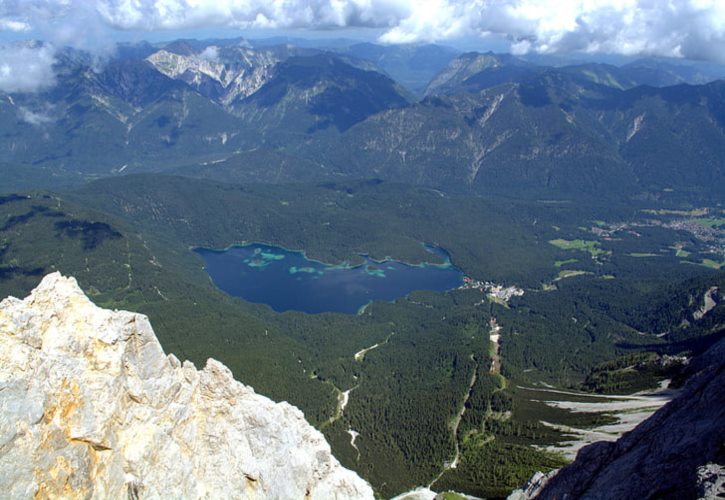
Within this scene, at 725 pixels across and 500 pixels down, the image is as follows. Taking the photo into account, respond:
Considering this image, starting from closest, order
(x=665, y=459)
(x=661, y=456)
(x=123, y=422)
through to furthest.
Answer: (x=665, y=459), (x=661, y=456), (x=123, y=422)

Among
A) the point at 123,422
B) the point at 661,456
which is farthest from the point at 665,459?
the point at 123,422

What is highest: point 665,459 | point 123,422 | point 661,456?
point 665,459

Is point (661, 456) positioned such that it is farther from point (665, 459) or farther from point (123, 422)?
point (123, 422)

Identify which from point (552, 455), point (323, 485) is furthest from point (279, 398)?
point (323, 485)

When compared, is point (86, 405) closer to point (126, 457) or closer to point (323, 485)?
point (126, 457)

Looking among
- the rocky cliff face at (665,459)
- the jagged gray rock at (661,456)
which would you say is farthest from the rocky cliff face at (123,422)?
the rocky cliff face at (665,459)

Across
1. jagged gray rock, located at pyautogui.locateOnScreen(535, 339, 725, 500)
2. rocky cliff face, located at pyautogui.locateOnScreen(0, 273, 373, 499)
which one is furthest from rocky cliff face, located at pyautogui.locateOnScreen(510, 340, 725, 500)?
rocky cliff face, located at pyautogui.locateOnScreen(0, 273, 373, 499)

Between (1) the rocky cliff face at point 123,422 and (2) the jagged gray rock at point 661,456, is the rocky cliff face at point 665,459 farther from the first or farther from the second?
(1) the rocky cliff face at point 123,422
